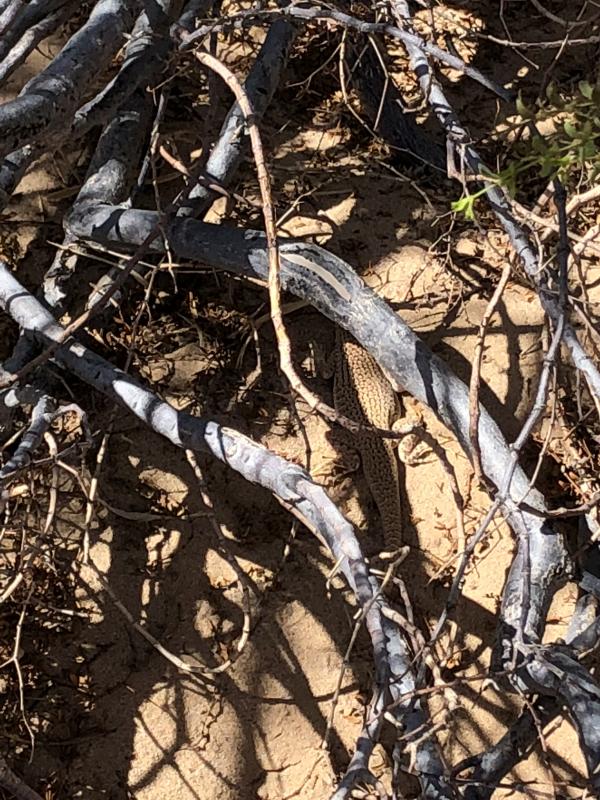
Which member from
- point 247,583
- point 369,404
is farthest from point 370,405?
point 247,583

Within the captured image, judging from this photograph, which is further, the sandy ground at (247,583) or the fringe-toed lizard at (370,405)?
the fringe-toed lizard at (370,405)

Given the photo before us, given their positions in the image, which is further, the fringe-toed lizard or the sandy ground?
the fringe-toed lizard

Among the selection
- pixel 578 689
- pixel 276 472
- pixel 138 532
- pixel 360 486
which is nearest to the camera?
pixel 578 689

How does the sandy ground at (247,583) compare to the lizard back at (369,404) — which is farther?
the lizard back at (369,404)

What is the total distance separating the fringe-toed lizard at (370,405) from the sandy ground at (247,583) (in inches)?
3.2

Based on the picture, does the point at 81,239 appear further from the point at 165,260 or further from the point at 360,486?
the point at 360,486

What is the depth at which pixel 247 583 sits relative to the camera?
2.57 meters

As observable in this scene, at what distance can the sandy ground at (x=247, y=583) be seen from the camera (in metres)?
2.79

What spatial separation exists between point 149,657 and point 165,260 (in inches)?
58.5

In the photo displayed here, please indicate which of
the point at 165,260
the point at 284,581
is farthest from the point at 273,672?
the point at 165,260

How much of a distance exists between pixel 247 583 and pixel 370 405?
1.30m

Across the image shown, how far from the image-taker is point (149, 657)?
2.91m

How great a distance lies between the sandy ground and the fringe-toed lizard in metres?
0.08

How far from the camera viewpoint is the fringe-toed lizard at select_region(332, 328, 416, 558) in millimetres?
3309
